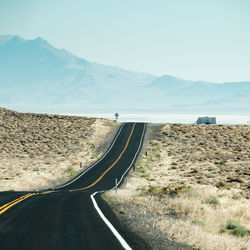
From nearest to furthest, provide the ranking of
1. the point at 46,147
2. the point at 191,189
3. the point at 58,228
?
the point at 58,228
the point at 191,189
the point at 46,147

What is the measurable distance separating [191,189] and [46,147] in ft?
167

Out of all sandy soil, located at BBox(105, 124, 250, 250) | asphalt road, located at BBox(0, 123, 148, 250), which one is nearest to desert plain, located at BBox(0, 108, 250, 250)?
sandy soil, located at BBox(105, 124, 250, 250)

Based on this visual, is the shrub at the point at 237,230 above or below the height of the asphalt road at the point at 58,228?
below

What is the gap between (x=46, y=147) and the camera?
243ft

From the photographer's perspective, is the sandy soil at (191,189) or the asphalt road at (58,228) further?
the sandy soil at (191,189)

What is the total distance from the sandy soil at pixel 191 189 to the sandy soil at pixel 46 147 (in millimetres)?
9732

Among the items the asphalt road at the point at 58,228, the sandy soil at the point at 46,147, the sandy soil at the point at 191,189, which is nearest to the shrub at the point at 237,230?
the sandy soil at the point at 191,189

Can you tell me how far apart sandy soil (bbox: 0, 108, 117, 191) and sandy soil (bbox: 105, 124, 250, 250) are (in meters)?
9.73

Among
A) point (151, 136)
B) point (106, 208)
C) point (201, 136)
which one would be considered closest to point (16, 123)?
point (151, 136)

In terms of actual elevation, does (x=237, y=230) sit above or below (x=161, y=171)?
above

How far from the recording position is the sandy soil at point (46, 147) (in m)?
52.2

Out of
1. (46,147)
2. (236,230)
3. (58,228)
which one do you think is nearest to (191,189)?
(236,230)

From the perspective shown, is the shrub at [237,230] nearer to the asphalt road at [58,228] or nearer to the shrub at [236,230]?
the shrub at [236,230]

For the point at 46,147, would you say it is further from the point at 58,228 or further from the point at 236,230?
the point at 58,228
